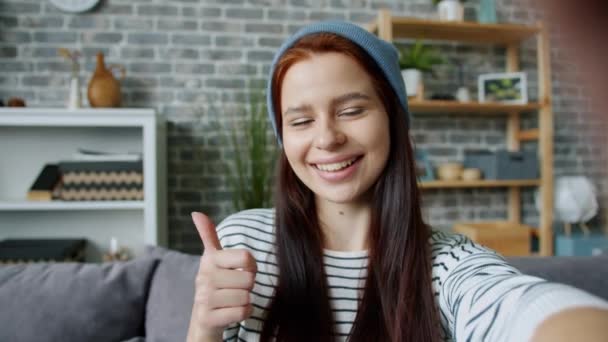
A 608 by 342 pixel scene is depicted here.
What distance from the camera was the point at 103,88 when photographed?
2320 millimetres

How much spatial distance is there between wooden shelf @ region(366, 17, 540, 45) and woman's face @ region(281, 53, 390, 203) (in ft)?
5.72

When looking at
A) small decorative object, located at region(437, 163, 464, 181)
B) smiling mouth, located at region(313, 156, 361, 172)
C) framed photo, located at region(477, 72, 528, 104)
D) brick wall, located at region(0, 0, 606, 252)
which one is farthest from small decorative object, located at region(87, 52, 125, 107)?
framed photo, located at region(477, 72, 528, 104)

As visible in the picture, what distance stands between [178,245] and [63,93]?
1.16 meters

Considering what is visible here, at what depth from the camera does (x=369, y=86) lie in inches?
37.8

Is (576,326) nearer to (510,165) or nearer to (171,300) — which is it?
(171,300)

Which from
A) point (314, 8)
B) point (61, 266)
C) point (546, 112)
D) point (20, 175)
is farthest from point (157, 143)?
point (546, 112)

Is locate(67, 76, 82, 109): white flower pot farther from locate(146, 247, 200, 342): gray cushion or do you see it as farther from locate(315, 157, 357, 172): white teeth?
locate(315, 157, 357, 172): white teeth

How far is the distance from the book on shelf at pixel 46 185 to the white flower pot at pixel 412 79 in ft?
6.76

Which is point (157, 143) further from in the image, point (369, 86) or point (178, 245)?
point (369, 86)

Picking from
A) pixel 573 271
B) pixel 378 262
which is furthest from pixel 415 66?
pixel 378 262

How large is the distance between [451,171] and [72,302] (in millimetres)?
2247

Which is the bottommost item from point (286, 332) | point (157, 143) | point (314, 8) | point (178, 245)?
point (178, 245)

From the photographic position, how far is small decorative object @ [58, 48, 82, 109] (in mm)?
2329

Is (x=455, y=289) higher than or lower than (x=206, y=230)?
lower
